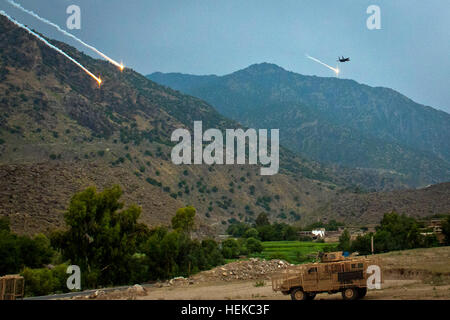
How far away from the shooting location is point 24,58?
397ft

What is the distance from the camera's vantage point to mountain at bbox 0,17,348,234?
76750mm

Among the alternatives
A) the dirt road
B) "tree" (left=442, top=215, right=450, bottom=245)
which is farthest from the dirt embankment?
"tree" (left=442, top=215, right=450, bottom=245)

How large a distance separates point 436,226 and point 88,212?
141 feet

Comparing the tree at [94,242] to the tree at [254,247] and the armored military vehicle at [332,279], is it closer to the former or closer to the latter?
the armored military vehicle at [332,279]

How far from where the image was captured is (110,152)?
109562 mm

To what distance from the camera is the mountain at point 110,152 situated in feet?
252

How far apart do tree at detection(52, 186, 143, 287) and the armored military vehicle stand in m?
21.7

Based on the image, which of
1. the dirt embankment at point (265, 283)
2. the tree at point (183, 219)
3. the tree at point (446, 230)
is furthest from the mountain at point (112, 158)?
the tree at point (446, 230)

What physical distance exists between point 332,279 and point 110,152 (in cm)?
9366

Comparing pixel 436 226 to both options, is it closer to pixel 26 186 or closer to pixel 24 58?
pixel 26 186

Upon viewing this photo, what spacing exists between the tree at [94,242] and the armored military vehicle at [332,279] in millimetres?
21683

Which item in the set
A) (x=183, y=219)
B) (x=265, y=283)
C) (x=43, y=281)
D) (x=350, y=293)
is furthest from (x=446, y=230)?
(x=43, y=281)

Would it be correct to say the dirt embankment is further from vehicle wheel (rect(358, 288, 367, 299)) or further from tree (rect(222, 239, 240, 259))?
tree (rect(222, 239, 240, 259))
